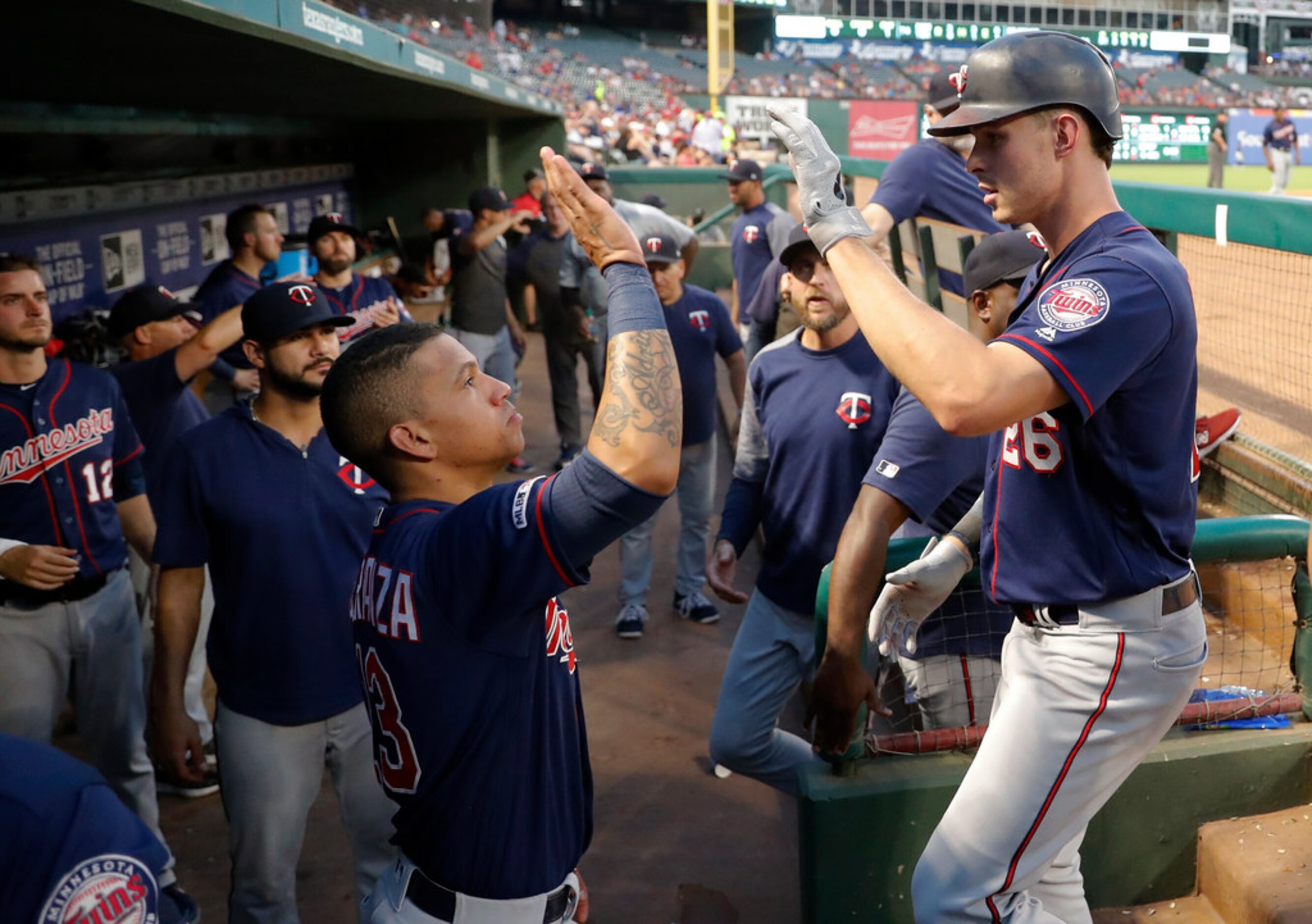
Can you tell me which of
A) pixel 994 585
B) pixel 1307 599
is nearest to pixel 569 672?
pixel 994 585

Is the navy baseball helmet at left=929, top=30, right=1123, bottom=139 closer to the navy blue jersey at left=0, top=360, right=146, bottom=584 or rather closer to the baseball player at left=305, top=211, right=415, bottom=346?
the navy blue jersey at left=0, top=360, right=146, bottom=584

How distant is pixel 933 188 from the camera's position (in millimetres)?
4211

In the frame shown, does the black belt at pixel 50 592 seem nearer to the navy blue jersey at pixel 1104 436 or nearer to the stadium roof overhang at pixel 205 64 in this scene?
the stadium roof overhang at pixel 205 64

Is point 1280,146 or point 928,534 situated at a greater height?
point 1280,146

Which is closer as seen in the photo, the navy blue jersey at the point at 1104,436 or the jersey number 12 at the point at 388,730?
the navy blue jersey at the point at 1104,436

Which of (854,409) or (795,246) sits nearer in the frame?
(854,409)

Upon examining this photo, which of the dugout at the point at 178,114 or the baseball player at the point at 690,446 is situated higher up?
the dugout at the point at 178,114

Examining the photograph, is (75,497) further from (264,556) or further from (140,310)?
(140,310)

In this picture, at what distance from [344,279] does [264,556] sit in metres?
3.35

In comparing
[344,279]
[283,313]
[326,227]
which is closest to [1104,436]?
[283,313]

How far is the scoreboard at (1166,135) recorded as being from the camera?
3634 centimetres

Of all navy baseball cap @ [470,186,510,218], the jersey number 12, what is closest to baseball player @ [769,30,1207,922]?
the jersey number 12

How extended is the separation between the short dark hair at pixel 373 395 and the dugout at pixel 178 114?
4.99 feet

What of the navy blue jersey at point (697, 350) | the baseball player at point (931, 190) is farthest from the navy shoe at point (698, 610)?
the baseball player at point (931, 190)
